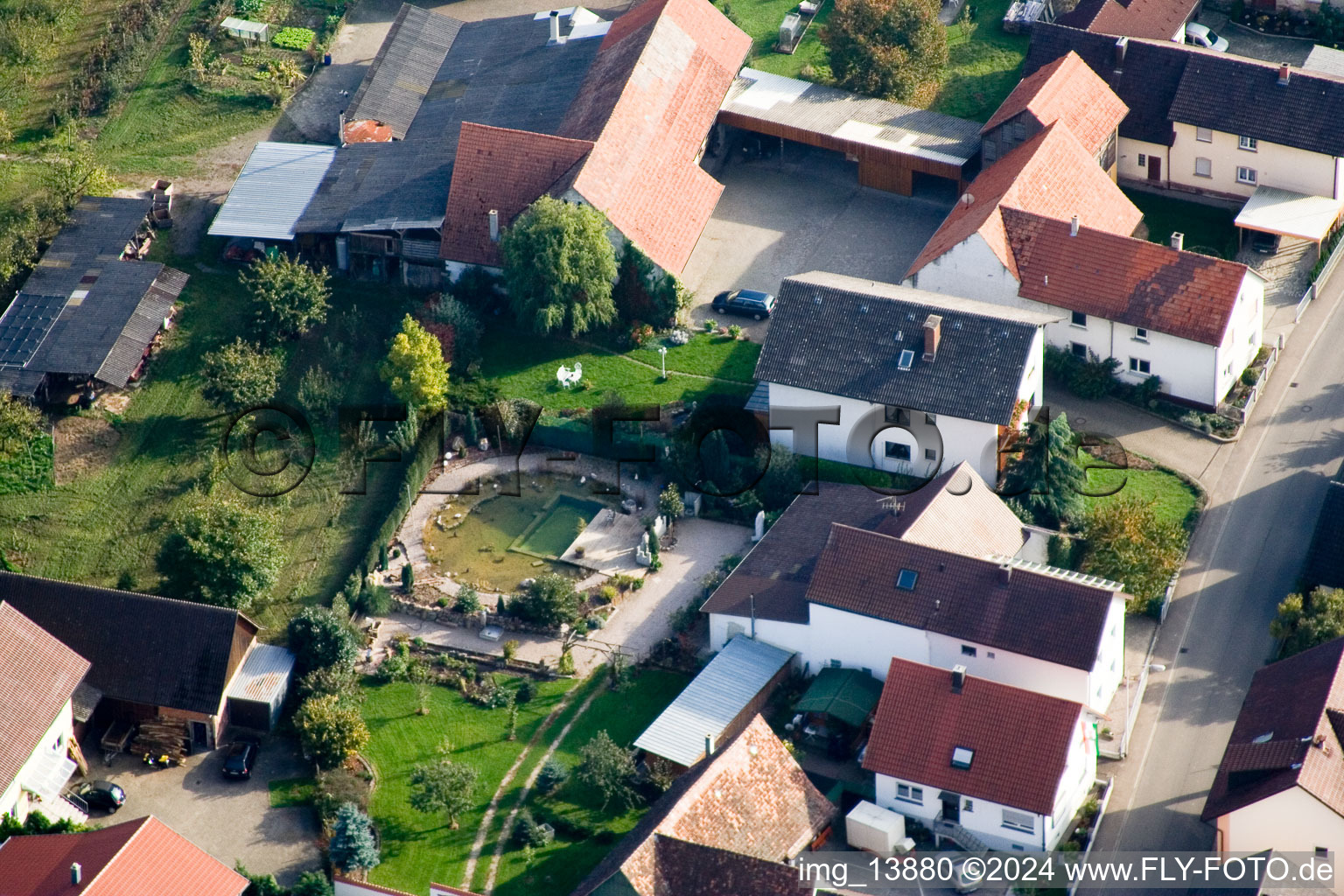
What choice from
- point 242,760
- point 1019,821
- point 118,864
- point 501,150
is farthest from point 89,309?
point 1019,821

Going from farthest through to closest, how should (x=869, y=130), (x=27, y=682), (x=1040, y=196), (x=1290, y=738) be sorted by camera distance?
(x=869, y=130) → (x=1040, y=196) → (x=27, y=682) → (x=1290, y=738)

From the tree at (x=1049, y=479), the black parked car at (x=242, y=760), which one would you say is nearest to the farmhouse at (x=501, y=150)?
the tree at (x=1049, y=479)

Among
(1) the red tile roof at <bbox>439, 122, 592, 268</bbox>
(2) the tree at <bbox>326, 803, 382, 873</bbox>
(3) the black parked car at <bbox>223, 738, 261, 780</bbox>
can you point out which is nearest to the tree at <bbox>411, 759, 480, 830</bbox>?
(2) the tree at <bbox>326, 803, 382, 873</bbox>

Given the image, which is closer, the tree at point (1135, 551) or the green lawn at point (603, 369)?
the tree at point (1135, 551)

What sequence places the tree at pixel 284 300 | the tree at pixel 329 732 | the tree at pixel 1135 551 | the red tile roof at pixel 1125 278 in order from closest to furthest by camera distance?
the tree at pixel 329 732 → the tree at pixel 1135 551 → the red tile roof at pixel 1125 278 → the tree at pixel 284 300

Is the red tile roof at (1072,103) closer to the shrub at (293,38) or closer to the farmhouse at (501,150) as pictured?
the farmhouse at (501,150)

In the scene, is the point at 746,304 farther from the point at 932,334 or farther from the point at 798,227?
the point at 932,334
